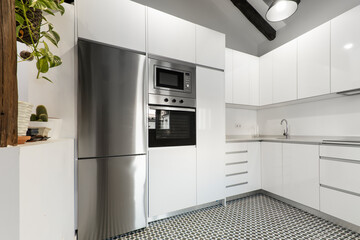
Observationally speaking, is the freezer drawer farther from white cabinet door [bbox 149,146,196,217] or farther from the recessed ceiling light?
the recessed ceiling light

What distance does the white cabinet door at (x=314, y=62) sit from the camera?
7.44 feet

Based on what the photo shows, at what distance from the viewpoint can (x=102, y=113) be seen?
1.66m

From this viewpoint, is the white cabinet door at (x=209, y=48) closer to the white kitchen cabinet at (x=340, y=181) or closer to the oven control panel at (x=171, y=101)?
the oven control panel at (x=171, y=101)

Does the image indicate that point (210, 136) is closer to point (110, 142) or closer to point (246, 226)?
point (246, 226)

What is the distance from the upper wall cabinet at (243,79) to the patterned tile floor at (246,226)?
166 cm

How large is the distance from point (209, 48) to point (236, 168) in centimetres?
177

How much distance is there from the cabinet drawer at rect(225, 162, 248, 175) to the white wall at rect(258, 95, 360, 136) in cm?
105

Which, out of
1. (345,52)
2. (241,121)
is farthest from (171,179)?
(345,52)

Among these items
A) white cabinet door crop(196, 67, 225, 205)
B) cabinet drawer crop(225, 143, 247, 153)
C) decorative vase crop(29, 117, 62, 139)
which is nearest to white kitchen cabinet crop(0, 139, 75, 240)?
decorative vase crop(29, 117, 62, 139)

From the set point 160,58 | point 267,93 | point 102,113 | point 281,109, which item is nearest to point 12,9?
point 102,113

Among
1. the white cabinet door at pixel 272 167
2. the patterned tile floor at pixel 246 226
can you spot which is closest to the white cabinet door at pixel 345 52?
the white cabinet door at pixel 272 167

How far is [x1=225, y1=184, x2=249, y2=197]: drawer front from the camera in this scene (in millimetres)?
2535

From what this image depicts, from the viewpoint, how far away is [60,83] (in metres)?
1.54

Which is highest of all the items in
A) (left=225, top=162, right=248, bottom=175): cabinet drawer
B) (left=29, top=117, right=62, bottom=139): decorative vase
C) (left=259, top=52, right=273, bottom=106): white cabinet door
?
(left=259, top=52, right=273, bottom=106): white cabinet door
